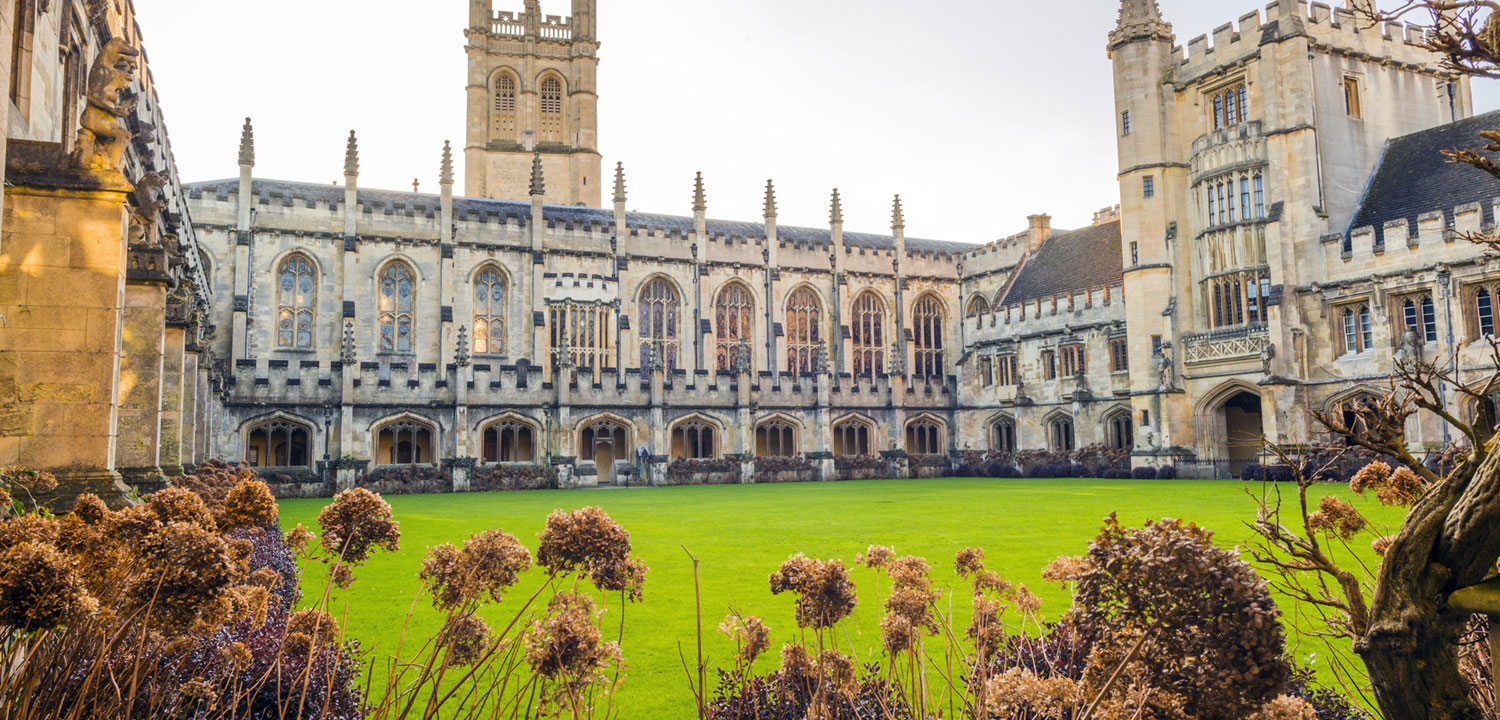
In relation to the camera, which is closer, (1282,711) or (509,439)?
(1282,711)

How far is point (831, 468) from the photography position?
96.7 feet

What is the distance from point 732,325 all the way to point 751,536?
965 inches

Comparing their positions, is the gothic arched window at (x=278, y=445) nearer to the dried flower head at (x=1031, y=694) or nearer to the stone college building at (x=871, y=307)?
the stone college building at (x=871, y=307)

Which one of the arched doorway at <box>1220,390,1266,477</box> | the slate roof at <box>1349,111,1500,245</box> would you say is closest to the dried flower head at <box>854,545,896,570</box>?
the slate roof at <box>1349,111,1500,245</box>

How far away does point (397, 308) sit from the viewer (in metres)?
29.7

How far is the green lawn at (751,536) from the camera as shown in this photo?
5.71 m

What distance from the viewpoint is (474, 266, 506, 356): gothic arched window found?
3058cm

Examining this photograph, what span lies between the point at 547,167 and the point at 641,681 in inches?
1489

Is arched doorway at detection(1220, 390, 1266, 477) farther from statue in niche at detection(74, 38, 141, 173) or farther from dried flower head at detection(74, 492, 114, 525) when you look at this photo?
dried flower head at detection(74, 492, 114, 525)

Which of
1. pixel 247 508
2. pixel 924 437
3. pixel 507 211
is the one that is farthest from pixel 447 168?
pixel 247 508

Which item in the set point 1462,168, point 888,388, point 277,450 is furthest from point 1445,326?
point 277,450

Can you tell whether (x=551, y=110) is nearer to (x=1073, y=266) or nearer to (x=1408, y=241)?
(x=1073, y=266)

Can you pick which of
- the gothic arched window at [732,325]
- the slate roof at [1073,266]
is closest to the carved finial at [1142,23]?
the slate roof at [1073,266]

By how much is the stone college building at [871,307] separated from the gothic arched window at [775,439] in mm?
136
